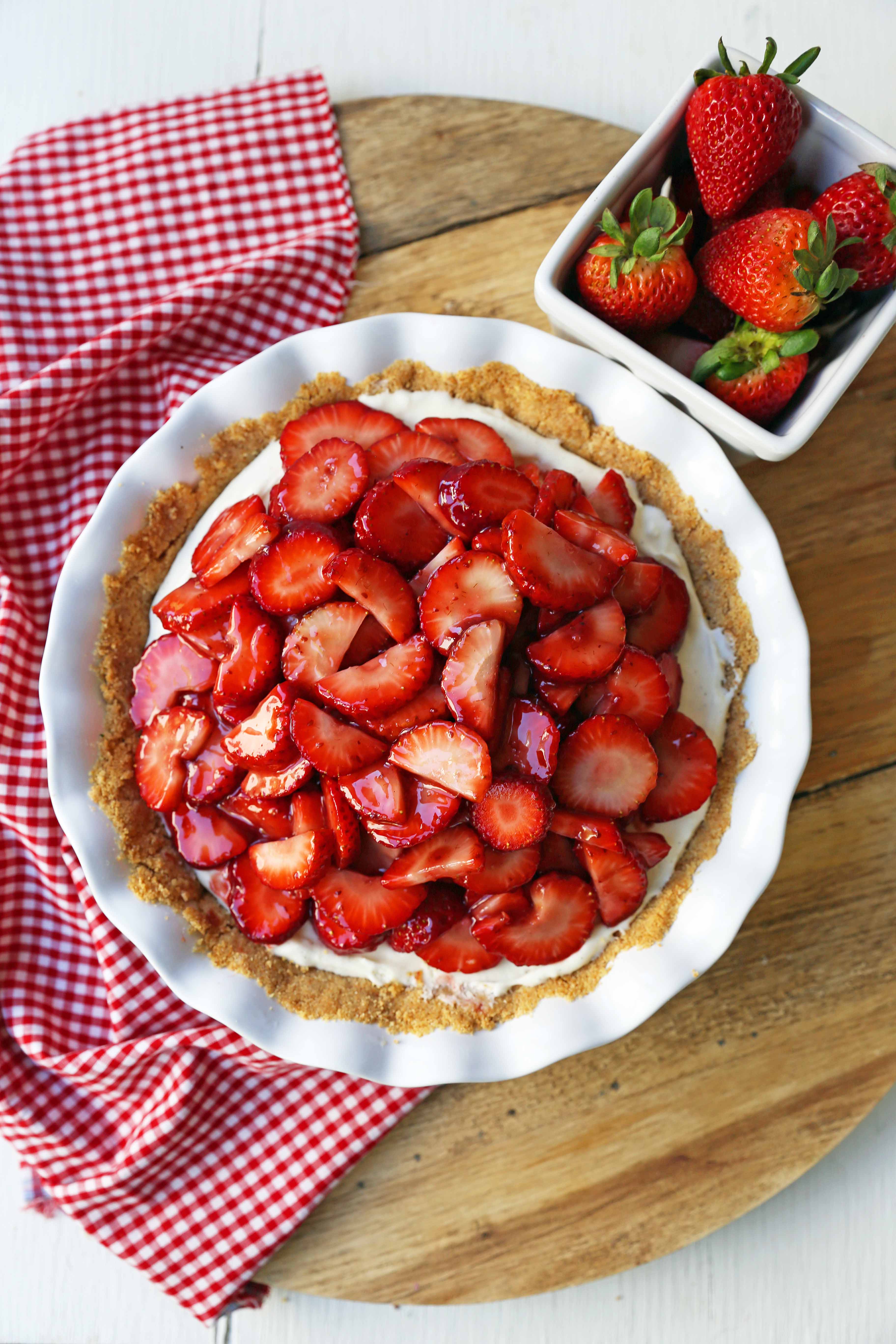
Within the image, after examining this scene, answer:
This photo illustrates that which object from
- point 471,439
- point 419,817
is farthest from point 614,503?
point 419,817

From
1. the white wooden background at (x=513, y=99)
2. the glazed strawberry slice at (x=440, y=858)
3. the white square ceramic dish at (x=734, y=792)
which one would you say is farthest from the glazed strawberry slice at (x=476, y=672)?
the white wooden background at (x=513, y=99)

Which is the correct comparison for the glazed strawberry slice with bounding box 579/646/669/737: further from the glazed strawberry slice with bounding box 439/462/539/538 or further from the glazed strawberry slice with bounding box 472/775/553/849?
the glazed strawberry slice with bounding box 439/462/539/538

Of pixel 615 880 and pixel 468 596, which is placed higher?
pixel 468 596

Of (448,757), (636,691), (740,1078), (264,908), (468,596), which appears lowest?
(740,1078)

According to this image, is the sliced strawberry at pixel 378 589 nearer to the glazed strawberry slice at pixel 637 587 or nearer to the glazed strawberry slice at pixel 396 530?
the glazed strawberry slice at pixel 396 530

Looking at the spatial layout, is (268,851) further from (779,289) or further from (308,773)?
(779,289)

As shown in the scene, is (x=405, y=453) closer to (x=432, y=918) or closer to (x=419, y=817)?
(x=419, y=817)

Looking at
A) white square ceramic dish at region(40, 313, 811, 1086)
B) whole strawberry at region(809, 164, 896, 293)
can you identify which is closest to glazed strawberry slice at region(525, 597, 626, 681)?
white square ceramic dish at region(40, 313, 811, 1086)

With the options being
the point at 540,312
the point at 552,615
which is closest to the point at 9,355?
the point at 540,312
